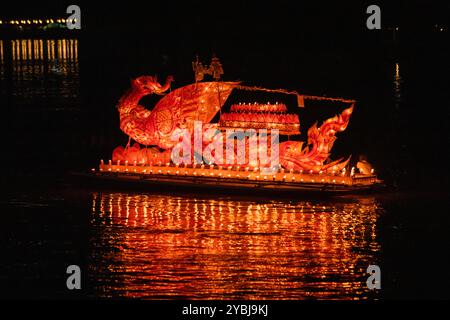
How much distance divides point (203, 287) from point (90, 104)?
154 ft

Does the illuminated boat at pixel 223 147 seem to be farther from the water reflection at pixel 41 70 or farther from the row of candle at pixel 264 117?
the water reflection at pixel 41 70

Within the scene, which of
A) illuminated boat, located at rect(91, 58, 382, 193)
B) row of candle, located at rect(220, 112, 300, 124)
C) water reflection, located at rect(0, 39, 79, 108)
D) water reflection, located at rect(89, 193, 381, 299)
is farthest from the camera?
water reflection, located at rect(0, 39, 79, 108)

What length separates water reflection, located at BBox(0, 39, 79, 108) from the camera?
80.6 m

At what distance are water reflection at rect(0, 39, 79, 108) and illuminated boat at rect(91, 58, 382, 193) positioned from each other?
112 feet

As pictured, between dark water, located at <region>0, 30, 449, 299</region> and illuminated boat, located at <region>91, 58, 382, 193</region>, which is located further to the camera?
illuminated boat, located at <region>91, 58, 382, 193</region>

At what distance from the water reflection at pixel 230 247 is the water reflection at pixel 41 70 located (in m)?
38.5

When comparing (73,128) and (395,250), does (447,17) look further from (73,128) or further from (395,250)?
(395,250)

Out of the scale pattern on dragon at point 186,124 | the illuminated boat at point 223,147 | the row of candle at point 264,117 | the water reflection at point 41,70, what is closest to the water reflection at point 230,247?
the illuminated boat at point 223,147

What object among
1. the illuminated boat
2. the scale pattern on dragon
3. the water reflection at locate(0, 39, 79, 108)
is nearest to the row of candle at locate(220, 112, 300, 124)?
the illuminated boat

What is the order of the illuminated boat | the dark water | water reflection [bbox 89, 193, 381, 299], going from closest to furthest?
water reflection [bbox 89, 193, 381, 299], the dark water, the illuminated boat

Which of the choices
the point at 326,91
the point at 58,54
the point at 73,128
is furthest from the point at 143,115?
the point at 58,54

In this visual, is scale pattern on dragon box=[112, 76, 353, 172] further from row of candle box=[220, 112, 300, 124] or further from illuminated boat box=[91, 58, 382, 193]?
row of candle box=[220, 112, 300, 124]

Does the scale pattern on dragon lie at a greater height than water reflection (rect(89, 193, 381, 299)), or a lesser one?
greater

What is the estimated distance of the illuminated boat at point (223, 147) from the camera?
37.7 metres
